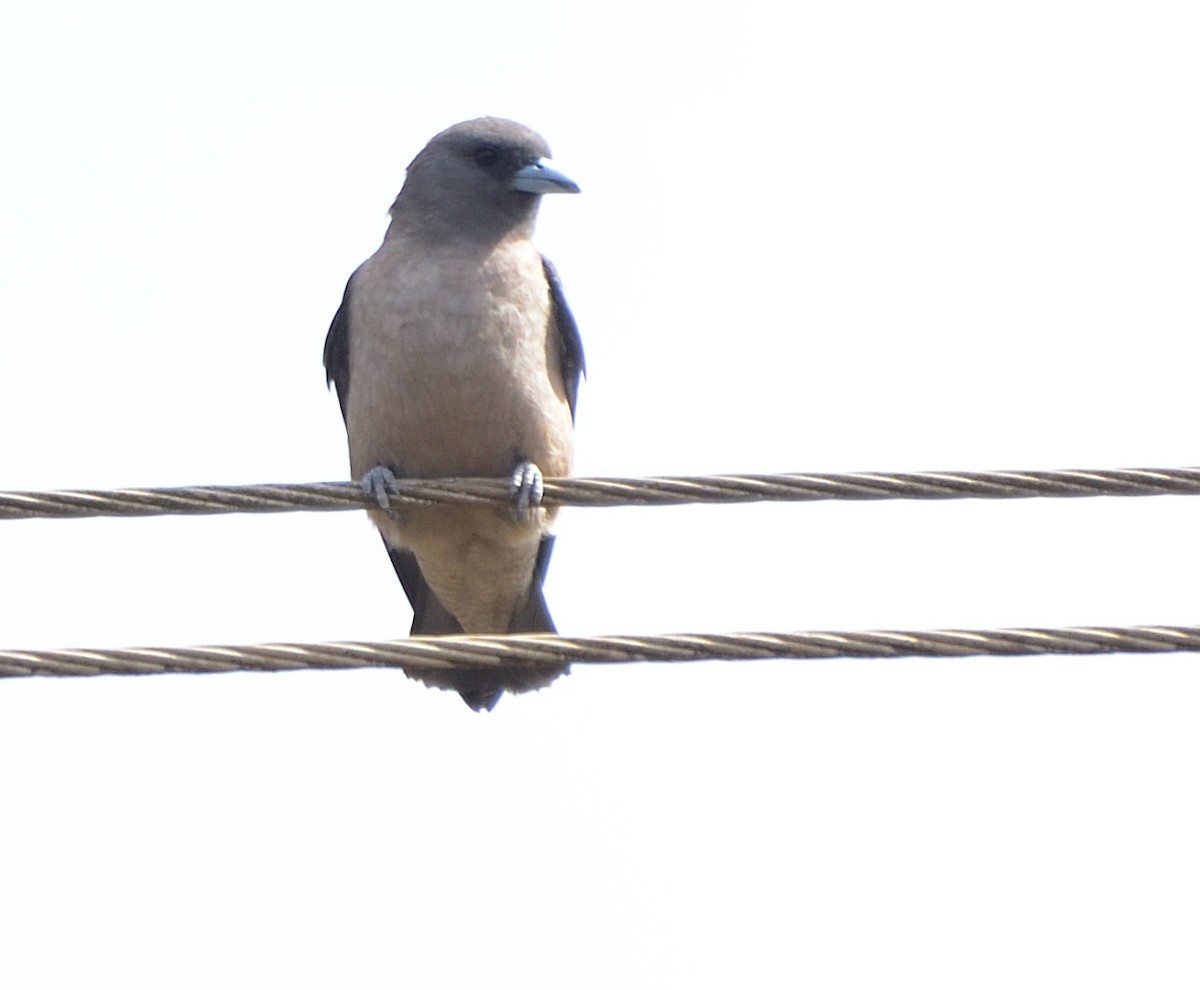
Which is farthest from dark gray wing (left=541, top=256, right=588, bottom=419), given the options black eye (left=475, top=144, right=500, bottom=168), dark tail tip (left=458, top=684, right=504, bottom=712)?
dark tail tip (left=458, top=684, right=504, bottom=712)

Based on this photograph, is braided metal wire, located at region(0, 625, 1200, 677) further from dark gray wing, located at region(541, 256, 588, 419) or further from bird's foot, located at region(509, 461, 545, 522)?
dark gray wing, located at region(541, 256, 588, 419)

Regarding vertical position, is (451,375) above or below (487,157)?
below

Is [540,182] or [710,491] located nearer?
[710,491]

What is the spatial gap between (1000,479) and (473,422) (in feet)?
9.51

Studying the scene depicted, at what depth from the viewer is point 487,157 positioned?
8117 millimetres

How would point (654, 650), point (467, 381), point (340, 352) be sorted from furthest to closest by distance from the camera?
point (340, 352)
point (467, 381)
point (654, 650)

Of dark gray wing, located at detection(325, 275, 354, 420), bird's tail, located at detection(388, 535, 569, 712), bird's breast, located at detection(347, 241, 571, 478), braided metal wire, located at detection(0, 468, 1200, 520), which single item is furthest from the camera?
dark gray wing, located at detection(325, 275, 354, 420)

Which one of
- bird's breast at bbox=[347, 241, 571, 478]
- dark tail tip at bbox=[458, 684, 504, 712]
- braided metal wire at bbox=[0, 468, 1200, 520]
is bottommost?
dark tail tip at bbox=[458, 684, 504, 712]

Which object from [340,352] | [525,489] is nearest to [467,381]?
[340,352]

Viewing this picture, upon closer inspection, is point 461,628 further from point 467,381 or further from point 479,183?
point 479,183

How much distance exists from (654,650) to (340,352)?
12.7 ft

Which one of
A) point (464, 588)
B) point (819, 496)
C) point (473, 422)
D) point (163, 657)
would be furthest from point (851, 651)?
point (464, 588)

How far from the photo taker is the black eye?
26.6 feet

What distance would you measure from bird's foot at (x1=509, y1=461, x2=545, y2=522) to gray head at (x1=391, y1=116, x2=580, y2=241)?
1186mm
